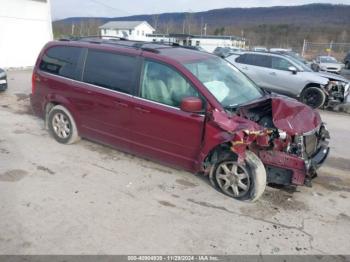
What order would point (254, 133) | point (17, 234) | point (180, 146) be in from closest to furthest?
point (17, 234) → point (254, 133) → point (180, 146)

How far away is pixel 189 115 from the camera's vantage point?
4270 millimetres

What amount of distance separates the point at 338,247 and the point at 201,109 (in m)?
2.13

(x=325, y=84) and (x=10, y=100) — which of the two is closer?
(x=10, y=100)

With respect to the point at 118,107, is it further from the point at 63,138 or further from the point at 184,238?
the point at 184,238

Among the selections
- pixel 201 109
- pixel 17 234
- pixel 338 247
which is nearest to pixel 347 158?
pixel 338 247

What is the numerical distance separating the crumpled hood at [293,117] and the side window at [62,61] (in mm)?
3215

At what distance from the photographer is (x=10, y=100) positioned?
978cm

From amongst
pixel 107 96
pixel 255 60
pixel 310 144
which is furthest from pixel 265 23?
pixel 310 144

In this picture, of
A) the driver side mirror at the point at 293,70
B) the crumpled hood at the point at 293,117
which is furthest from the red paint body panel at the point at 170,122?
the driver side mirror at the point at 293,70

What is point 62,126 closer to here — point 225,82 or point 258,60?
point 225,82

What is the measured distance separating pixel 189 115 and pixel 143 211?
1.33m

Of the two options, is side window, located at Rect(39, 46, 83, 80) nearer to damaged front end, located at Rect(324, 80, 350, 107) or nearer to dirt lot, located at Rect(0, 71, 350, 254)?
dirt lot, located at Rect(0, 71, 350, 254)

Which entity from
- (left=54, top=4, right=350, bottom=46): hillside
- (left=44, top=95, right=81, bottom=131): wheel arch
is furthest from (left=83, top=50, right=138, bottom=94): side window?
(left=54, top=4, right=350, bottom=46): hillside

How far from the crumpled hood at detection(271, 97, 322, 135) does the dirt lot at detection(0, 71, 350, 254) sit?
96cm
